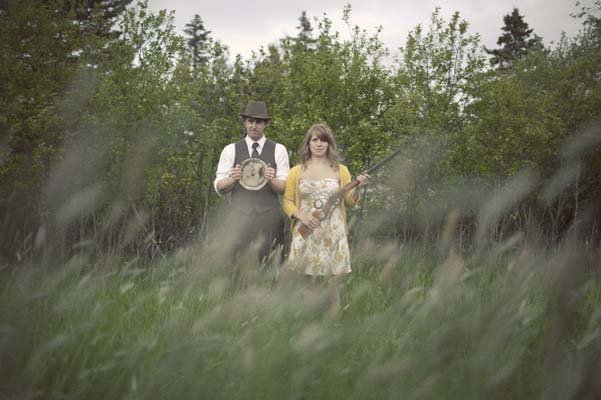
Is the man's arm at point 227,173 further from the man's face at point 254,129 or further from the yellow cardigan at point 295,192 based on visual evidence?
the yellow cardigan at point 295,192

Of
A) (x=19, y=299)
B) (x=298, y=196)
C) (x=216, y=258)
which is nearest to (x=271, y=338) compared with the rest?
(x=216, y=258)

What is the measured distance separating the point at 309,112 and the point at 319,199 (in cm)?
823

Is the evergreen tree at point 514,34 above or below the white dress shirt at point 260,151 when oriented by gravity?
above

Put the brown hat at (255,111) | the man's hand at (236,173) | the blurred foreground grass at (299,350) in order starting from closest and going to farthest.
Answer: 1. the blurred foreground grass at (299,350)
2. the man's hand at (236,173)
3. the brown hat at (255,111)

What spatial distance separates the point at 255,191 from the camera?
4996 millimetres

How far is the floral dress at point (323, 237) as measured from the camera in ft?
14.2

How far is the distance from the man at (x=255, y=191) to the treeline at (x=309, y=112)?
309 cm

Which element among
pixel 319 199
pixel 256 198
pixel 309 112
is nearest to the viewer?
pixel 319 199

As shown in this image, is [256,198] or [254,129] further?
[254,129]

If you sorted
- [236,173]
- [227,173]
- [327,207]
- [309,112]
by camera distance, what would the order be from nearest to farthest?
1. [327,207]
2. [236,173]
3. [227,173]
4. [309,112]

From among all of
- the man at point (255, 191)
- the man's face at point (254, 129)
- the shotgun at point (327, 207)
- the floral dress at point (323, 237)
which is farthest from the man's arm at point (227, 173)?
the shotgun at point (327, 207)

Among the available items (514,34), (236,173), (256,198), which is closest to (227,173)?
(236,173)

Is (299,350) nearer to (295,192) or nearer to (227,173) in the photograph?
(295,192)

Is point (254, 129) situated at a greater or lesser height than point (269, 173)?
greater
